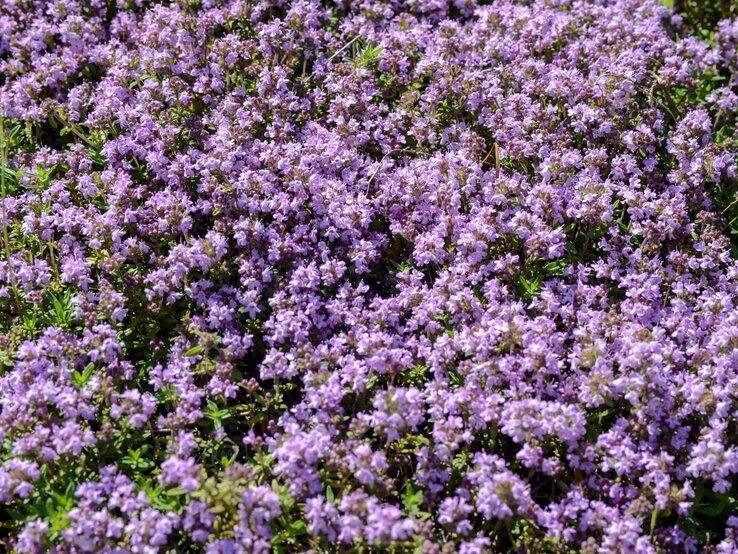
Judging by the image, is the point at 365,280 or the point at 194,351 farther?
the point at 365,280

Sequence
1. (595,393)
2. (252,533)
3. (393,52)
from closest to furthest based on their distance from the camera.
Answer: (252,533), (595,393), (393,52)

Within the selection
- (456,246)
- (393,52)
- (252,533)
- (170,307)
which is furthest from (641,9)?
(252,533)

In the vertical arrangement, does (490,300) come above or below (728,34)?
below

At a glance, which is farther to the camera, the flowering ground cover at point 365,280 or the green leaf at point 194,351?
the green leaf at point 194,351

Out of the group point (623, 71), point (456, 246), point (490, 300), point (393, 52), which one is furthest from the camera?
point (393, 52)

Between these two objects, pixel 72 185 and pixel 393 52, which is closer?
pixel 72 185

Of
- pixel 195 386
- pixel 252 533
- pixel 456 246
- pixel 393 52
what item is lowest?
pixel 252 533

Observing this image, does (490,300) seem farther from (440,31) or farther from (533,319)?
(440,31)

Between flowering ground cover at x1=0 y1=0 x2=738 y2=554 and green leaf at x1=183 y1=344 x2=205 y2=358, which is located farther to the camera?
green leaf at x1=183 y1=344 x2=205 y2=358
